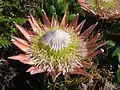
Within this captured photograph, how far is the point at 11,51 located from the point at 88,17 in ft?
2.29

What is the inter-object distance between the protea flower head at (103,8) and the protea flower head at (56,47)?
0.25 meters

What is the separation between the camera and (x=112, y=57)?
2.71 metres

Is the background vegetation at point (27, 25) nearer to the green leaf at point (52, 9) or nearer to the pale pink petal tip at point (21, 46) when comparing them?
the green leaf at point (52, 9)

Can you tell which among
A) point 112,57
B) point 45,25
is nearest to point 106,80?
point 112,57

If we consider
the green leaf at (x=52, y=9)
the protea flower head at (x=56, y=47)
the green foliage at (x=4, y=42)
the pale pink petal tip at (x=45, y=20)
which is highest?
the green leaf at (x=52, y=9)

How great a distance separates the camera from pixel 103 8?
111 inches

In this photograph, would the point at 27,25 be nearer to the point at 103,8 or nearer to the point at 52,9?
the point at 52,9

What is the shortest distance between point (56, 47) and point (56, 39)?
6 centimetres

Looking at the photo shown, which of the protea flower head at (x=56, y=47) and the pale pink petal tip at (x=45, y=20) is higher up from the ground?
the pale pink petal tip at (x=45, y=20)

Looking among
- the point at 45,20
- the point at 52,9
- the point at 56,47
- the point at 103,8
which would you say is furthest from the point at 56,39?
the point at 103,8

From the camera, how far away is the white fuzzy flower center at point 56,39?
7.84 ft

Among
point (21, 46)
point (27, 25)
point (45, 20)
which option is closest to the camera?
point (21, 46)

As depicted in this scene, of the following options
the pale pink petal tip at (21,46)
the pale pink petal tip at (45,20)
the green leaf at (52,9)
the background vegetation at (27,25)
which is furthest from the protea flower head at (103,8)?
the pale pink petal tip at (21,46)

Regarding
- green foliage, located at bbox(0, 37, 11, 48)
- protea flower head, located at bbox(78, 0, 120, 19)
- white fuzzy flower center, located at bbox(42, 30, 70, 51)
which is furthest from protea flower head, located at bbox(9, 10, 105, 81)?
protea flower head, located at bbox(78, 0, 120, 19)
